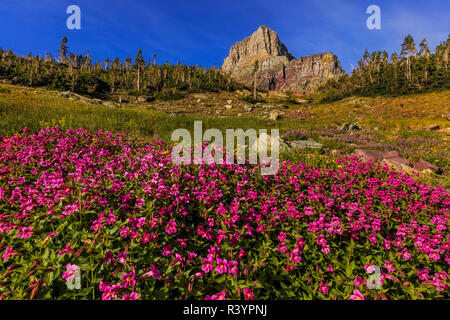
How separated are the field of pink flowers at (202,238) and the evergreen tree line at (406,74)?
60279 mm

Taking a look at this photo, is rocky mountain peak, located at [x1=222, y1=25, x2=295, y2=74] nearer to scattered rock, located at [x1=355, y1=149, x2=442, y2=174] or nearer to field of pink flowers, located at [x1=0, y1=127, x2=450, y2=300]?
scattered rock, located at [x1=355, y1=149, x2=442, y2=174]

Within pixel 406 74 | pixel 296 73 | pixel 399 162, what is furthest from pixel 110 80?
pixel 296 73

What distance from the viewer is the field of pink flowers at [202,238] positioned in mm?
1910

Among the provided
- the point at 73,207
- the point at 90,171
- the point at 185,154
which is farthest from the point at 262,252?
the point at 90,171

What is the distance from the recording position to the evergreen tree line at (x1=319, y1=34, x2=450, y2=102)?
155ft

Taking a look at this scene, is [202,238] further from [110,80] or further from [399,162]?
[110,80]

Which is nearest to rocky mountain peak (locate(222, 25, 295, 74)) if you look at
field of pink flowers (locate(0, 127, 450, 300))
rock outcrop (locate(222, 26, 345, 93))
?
rock outcrop (locate(222, 26, 345, 93))

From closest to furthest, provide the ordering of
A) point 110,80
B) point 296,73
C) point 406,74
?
point 406,74, point 110,80, point 296,73

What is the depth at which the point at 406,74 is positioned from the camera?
2143 inches

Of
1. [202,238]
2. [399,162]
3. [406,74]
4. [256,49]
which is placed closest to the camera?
[202,238]

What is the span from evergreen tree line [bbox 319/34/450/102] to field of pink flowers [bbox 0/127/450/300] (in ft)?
198

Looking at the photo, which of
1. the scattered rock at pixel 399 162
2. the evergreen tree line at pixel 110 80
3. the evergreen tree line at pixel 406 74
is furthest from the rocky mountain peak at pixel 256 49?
the scattered rock at pixel 399 162

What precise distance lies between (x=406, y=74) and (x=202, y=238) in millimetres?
76231

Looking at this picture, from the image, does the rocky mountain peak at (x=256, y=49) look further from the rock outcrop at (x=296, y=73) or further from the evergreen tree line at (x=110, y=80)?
the evergreen tree line at (x=110, y=80)
